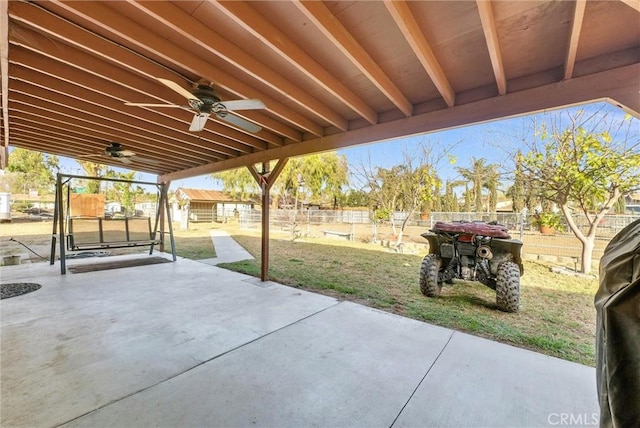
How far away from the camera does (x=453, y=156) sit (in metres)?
8.37

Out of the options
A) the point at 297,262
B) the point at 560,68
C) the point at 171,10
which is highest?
the point at 171,10

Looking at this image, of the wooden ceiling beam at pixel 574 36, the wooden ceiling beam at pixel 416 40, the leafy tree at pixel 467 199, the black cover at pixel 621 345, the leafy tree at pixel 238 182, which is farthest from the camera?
the leafy tree at pixel 238 182

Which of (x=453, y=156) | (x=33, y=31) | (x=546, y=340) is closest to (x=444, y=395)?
(x=546, y=340)

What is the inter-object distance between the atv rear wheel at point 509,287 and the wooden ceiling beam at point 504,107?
6.72 ft

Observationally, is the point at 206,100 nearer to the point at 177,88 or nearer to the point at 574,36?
the point at 177,88

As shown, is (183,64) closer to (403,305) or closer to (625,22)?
(625,22)

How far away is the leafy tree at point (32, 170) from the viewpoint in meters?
21.8

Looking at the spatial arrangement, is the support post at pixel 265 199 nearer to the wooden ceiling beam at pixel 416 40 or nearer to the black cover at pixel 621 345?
the wooden ceiling beam at pixel 416 40

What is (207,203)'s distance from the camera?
2295 cm

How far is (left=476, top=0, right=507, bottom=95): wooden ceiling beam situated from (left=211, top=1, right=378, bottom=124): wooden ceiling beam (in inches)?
50.6

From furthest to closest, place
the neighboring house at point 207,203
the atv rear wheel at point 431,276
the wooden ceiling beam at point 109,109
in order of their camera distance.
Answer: the neighboring house at point 207,203, the atv rear wheel at point 431,276, the wooden ceiling beam at point 109,109

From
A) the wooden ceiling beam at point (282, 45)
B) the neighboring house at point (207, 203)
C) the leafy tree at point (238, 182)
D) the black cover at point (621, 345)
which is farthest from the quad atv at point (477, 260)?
the neighboring house at point (207, 203)

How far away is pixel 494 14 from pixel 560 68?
98 centimetres

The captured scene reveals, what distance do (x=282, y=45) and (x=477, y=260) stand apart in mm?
3761
